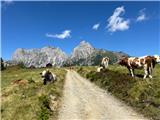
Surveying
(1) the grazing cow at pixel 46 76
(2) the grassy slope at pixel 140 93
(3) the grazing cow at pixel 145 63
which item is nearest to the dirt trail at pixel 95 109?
(2) the grassy slope at pixel 140 93

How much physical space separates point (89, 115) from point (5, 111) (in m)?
6.71

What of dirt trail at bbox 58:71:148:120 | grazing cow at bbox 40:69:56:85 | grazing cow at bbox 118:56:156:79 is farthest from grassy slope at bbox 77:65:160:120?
grazing cow at bbox 40:69:56:85

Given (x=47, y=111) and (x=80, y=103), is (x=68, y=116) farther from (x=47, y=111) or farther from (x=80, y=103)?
(x=80, y=103)

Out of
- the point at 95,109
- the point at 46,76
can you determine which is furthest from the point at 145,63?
the point at 46,76

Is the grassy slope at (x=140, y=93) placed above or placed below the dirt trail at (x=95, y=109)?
above

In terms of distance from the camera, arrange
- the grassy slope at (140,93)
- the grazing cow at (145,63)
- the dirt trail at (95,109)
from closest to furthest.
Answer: the dirt trail at (95,109) < the grassy slope at (140,93) < the grazing cow at (145,63)

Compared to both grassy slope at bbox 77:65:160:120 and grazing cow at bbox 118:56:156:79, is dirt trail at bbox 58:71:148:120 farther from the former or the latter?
grazing cow at bbox 118:56:156:79

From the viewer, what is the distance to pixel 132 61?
118 ft

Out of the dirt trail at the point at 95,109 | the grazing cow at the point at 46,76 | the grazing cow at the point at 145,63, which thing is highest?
the grazing cow at the point at 145,63

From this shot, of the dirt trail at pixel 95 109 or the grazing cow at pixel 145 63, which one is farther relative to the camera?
the grazing cow at pixel 145 63

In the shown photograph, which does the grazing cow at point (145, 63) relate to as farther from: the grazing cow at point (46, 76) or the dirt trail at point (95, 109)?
the grazing cow at point (46, 76)

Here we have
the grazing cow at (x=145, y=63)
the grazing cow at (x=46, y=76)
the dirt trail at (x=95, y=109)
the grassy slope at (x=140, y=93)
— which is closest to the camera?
the dirt trail at (x=95, y=109)

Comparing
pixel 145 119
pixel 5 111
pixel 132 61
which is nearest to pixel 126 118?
pixel 145 119

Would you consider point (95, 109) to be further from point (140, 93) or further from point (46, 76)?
point (46, 76)
